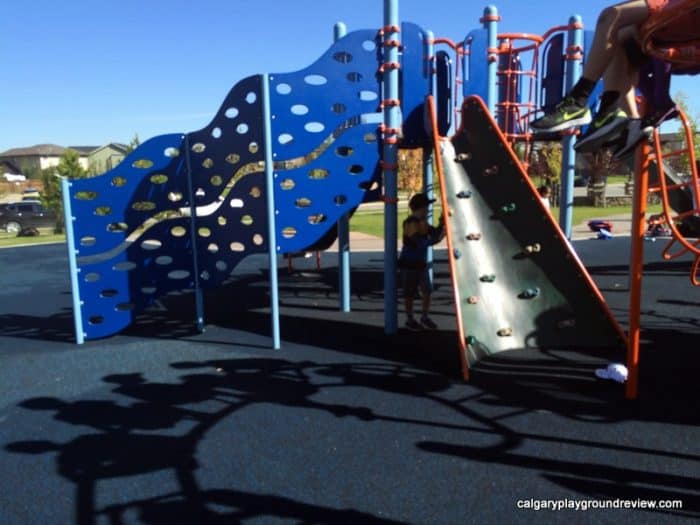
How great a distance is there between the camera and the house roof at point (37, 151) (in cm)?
7831

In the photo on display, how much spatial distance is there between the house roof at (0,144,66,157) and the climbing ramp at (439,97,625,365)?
8788cm

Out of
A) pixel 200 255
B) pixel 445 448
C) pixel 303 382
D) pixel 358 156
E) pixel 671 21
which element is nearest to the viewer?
pixel 671 21

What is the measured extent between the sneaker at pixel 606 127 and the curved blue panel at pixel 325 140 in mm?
2760

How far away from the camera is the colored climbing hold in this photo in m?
5.05

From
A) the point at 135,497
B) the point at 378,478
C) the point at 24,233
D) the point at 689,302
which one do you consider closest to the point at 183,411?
the point at 135,497

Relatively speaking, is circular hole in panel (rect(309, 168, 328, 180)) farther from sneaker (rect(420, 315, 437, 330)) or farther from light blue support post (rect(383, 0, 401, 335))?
sneaker (rect(420, 315, 437, 330))

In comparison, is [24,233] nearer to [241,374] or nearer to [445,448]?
[241,374]

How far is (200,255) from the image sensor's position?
646 cm

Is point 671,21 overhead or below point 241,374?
overhead

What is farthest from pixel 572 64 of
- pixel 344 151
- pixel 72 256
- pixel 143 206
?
pixel 72 256

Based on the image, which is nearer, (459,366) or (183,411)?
(183,411)

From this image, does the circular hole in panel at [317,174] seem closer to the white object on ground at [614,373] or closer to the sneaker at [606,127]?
the sneaker at [606,127]

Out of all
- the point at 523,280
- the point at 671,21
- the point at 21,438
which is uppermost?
the point at 671,21

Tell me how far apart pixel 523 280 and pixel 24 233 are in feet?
86.0
